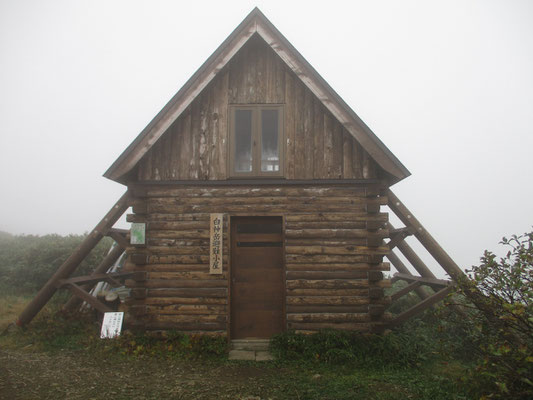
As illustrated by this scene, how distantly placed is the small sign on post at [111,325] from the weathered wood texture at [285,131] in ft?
11.9

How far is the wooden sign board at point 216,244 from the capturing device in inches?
312

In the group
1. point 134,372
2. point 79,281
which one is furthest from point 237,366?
point 79,281

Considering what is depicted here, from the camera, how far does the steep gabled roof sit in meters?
7.69

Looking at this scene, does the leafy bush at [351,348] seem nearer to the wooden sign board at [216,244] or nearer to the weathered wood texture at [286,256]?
the weathered wood texture at [286,256]

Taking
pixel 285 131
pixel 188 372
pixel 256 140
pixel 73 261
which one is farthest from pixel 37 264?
pixel 285 131

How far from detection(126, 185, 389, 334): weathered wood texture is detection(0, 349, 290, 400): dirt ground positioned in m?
1.28

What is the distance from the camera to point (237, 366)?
6.72 metres

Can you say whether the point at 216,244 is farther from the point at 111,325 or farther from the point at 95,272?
the point at 95,272

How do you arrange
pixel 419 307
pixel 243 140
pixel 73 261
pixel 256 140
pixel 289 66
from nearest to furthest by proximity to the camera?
pixel 289 66 → pixel 419 307 → pixel 256 140 → pixel 73 261 → pixel 243 140

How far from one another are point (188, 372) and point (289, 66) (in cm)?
715

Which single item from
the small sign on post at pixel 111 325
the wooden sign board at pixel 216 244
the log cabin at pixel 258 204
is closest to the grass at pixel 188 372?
the small sign on post at pixel 111 325

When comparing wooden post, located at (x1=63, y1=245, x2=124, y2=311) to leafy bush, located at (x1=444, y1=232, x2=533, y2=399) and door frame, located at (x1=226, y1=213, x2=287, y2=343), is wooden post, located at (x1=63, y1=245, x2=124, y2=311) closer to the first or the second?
door frame, located at (x1=226, y1=213, x2=287, y2=343)

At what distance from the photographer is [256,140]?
27.1ft

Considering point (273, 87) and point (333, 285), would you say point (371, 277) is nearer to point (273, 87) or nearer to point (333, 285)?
point (333, 285)
